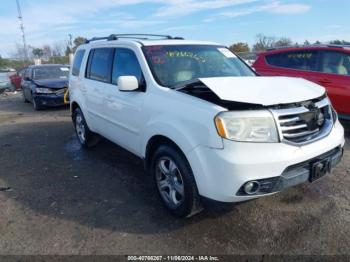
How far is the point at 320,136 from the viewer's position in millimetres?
3154

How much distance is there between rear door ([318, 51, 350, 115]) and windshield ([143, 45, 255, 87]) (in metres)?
2.65

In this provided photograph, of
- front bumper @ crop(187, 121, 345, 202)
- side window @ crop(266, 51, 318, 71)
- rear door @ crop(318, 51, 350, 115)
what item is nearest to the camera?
front bumper @ crop(187, 121, 345, 202)

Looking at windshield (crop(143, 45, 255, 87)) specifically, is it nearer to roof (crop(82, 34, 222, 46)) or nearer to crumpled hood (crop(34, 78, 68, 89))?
roof (crop(82, 34, 222, 46))

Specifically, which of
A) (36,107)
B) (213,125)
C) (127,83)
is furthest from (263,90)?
(36,107)

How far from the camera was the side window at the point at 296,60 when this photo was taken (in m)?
6.84

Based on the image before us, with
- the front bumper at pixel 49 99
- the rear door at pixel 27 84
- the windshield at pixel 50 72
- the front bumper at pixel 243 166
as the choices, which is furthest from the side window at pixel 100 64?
the rear door at pixel 27 84

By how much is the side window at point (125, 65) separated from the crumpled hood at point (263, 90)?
108 cm

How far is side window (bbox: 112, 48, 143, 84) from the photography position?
4.02 m

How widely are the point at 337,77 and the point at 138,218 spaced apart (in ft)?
16.0

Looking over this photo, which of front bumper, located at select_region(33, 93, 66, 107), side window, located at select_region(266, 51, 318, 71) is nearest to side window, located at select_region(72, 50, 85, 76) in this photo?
side window, located at select_region(266, 51, 318, 71)

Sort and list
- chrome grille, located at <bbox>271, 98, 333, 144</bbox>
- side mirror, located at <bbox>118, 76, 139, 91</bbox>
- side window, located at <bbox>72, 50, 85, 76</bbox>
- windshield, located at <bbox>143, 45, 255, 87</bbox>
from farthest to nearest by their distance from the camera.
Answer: side window, located at <bbox>72, 50, 85, 76</bbox>
windshield, located at <bbox>143, 45, 255, 87</bbox>
side mirror, located at <bbox>118, 76, 139, 91</bbox>
chrome grille, located at <bbox>271, 98, 333, 144</bbox>

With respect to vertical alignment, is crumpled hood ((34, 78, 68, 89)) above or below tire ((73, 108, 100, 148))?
above

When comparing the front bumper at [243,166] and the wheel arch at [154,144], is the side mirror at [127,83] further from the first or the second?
the front bumper at [243,166]

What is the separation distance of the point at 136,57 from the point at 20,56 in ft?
178
